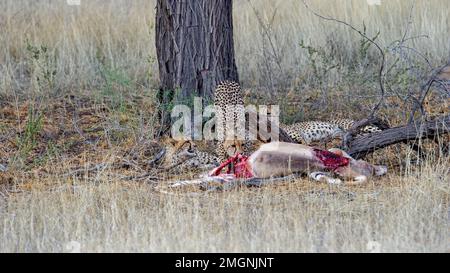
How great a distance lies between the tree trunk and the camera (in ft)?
26.6

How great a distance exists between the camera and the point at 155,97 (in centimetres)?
853

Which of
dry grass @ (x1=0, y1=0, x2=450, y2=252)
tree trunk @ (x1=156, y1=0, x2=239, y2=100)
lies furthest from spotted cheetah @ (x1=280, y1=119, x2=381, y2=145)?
tree trunk @ (x1=156, y1=0, x2=239, y2=100)

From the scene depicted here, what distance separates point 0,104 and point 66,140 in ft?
4.57

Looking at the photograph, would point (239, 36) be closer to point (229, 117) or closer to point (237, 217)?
point (229, 117)

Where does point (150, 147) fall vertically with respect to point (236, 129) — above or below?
below

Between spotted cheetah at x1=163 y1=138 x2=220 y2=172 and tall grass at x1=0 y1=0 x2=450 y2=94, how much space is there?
2163mm

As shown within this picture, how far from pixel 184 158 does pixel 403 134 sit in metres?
1.75

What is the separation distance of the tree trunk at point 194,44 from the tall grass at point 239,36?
4.62 ft

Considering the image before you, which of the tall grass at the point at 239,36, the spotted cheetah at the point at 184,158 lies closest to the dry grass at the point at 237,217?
the spotted cheetah at the point at 184,158

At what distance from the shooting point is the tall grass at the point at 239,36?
1021 centimetres

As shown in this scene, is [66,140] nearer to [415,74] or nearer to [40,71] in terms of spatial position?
[40,71]

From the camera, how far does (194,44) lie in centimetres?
813

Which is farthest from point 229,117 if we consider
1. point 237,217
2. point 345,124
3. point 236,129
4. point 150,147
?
point 237,217
